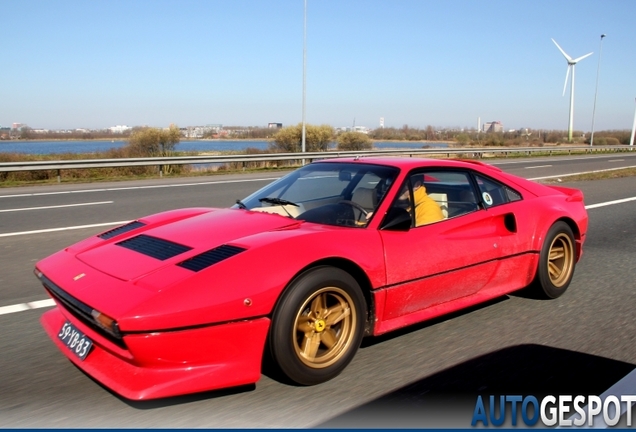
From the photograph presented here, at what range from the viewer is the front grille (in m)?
3.02

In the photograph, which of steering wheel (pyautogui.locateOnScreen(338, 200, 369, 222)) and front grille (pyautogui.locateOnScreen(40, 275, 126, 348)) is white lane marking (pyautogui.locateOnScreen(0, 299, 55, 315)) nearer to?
front grille (pyautogui.locateOnScreen(40, 275, 126, 348))

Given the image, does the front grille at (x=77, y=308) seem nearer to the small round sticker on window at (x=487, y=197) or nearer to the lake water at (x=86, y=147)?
the small round sticker on window at (x=487, y=197)

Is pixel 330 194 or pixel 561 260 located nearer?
pixel 330 194

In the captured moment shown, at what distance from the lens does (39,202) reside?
41.3ft

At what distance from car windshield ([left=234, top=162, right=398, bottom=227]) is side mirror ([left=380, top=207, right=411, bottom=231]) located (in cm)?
12

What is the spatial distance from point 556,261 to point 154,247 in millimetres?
3682

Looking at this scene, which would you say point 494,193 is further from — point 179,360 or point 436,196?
point 179,360

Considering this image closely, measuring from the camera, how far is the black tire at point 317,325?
321cm

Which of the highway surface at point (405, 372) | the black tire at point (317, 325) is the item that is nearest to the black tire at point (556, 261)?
the highway surface at point (405, 372)

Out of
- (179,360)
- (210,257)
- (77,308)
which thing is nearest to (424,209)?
(210,257)

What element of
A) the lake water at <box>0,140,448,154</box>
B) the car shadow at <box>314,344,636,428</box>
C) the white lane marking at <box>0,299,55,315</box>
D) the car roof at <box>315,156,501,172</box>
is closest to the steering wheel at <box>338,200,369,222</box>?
the car roof at <box>315,156,501,172</box>

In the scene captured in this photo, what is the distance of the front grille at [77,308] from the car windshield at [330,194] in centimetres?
160

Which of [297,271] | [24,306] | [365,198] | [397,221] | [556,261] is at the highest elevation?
[365,198]

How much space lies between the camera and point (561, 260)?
5.39 metres
